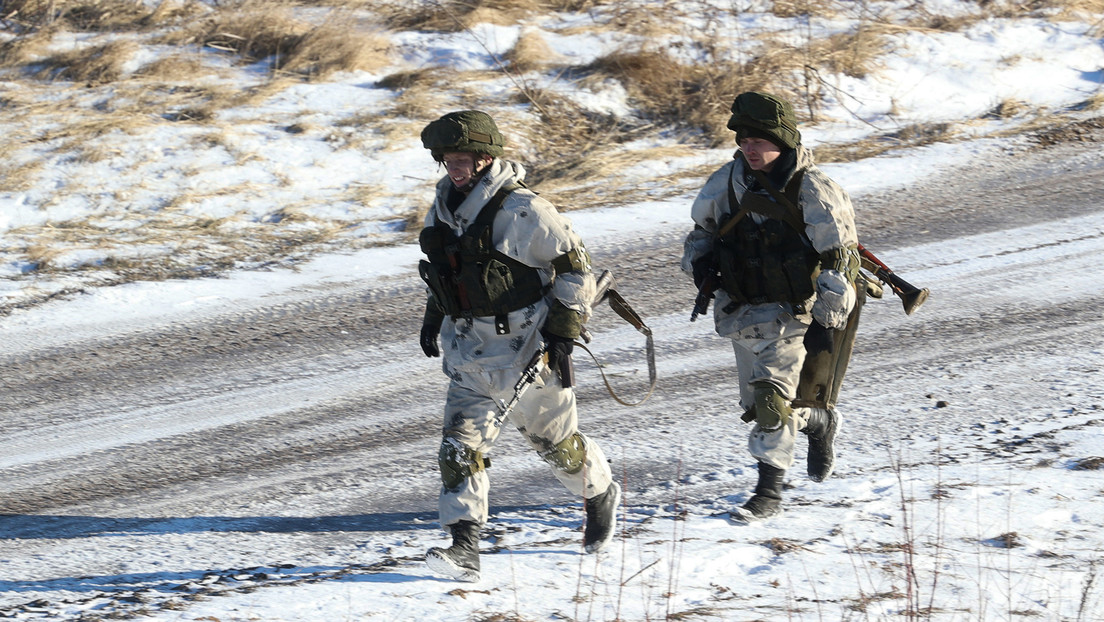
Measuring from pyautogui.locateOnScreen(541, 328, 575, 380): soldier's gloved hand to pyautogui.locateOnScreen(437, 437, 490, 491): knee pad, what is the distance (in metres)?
0.47

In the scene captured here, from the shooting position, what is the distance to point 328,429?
19.8ft

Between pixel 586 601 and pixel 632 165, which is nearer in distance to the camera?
pixel 586 601

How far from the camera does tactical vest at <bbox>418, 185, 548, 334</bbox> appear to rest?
4.17m

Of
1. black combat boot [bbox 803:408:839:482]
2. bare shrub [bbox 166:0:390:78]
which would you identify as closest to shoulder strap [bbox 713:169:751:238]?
black combat boot [bbox 803:408:839:482]

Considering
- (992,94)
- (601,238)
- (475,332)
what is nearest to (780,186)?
(475,332)

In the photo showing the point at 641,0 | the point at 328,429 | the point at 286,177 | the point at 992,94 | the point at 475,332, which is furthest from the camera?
the point at 641,0

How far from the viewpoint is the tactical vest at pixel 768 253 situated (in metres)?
4.54

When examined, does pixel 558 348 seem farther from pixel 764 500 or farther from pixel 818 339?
pixel 764 500

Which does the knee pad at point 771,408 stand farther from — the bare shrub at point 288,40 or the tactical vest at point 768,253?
the bare shrub at point 288,40

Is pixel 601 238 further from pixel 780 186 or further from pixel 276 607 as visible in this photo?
pixel 276 607

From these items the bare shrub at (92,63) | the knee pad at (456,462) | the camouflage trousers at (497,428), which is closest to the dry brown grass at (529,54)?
the bare shrub at (92,63)

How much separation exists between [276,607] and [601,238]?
499 cm

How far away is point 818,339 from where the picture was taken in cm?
450

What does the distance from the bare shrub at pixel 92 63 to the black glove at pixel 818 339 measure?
31.0 feet
